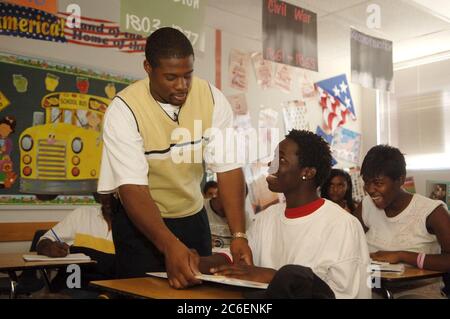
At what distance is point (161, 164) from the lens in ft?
4.64

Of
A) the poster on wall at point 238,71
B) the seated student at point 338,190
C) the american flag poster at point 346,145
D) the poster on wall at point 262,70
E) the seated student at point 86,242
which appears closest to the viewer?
the seated student at point 86,242

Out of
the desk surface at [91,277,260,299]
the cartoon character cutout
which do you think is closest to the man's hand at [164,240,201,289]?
the desk surface at [91,277,260,299]

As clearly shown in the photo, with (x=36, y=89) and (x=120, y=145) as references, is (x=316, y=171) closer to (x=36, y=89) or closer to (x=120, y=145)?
(x=120, y=145)

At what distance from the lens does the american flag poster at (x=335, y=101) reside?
530 cm

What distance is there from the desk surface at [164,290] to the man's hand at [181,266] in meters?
0.02

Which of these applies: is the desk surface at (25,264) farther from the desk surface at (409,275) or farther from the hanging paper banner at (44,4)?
the desk surface at (409,275)

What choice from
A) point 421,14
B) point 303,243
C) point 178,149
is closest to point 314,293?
point 303,243

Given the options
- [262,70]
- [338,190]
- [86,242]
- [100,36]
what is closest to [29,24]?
[100,36]

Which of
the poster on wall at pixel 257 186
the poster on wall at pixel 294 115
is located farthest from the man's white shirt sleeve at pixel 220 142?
the poster on wall at pixel 294 115

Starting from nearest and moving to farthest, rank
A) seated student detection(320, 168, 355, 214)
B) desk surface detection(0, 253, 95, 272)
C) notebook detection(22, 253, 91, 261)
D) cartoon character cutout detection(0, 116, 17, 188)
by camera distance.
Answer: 1. desk surface detection(0, 253, 95, 272)
2. notebook detection(22, 253, 91, 261)
3. cartoon character cutout detection(0, 116, 17, 188)
4. seated student detection(320, 168, 355, 214)

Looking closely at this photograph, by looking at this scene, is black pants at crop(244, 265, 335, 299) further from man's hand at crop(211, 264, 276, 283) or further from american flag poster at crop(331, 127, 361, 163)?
american flag poster at crop(331, 127, 361, 163)

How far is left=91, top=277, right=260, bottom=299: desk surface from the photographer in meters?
1.10

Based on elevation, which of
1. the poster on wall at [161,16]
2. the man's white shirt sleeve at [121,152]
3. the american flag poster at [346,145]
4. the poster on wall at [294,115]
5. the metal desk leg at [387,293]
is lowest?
the metal desk leg at [387,293]

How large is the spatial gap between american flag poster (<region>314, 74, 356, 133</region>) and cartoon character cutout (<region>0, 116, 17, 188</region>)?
125 inches
